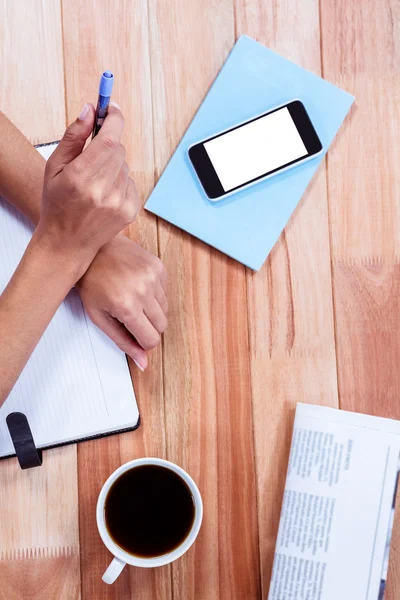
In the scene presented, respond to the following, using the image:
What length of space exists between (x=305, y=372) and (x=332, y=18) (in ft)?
1.48

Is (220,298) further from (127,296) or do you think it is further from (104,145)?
(104,145)

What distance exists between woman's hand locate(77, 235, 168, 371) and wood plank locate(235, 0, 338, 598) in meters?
0.13

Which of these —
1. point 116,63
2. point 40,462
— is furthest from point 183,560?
point 116,63

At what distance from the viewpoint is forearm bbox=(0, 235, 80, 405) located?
23.3 inches

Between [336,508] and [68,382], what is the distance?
1.13 ft

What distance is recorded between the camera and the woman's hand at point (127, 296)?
650 mm

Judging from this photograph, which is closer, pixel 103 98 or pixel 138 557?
pixel 103 98

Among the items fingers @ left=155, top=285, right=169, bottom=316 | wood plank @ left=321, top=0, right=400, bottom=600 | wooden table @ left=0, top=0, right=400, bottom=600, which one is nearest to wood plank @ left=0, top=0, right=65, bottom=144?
wooden table @ left=0, top=0, right=400, bottom=600

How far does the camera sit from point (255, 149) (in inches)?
28.7

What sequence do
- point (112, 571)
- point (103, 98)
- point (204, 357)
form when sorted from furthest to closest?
point (204, 357) < point (112, 571) < point (103, 98)

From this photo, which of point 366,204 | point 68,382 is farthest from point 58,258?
point 366,204

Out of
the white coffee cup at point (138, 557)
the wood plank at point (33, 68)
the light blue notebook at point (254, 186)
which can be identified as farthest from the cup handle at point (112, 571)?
the wood plank at point (33, 68)

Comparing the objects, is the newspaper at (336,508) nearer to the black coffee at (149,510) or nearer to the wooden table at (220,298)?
the wooden table at (220,298)

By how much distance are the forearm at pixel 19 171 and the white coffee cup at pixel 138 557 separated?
0.30m
